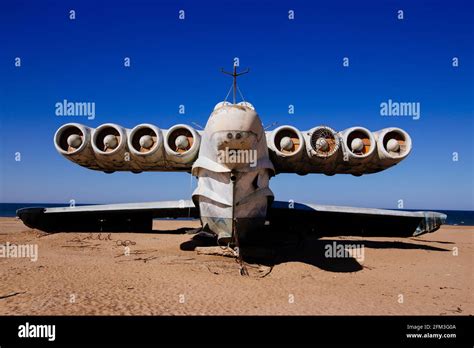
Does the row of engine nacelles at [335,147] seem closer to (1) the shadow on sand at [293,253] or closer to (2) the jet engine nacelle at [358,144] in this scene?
(2) the jet engine nacelle at [358,144]

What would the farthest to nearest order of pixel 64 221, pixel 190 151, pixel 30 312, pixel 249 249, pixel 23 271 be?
1. pixel 64 221
2. pixel 190 151
3. pixel 249 249
4. pixel 23 271
5. pixel 30 312

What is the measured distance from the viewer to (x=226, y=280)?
7.51 meters

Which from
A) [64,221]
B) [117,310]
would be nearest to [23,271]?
[117,310]

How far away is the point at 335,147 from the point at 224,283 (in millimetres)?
6144

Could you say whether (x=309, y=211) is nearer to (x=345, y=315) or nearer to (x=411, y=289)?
(x=411, y=289)

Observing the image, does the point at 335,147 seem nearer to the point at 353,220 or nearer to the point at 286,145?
the point at 286,145

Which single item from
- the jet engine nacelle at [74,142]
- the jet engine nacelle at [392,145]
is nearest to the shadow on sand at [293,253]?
the jet engine nacelle at [392,145]

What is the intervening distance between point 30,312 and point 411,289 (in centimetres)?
734

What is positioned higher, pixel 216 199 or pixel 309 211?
pixel 216 199

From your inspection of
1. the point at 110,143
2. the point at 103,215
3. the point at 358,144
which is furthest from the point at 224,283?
the point at 103,215

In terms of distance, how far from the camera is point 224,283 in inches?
286

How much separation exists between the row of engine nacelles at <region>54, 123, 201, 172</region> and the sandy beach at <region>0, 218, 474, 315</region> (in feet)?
10.1

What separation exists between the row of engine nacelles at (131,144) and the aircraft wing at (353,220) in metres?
3.73

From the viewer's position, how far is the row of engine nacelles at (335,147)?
435 inches
